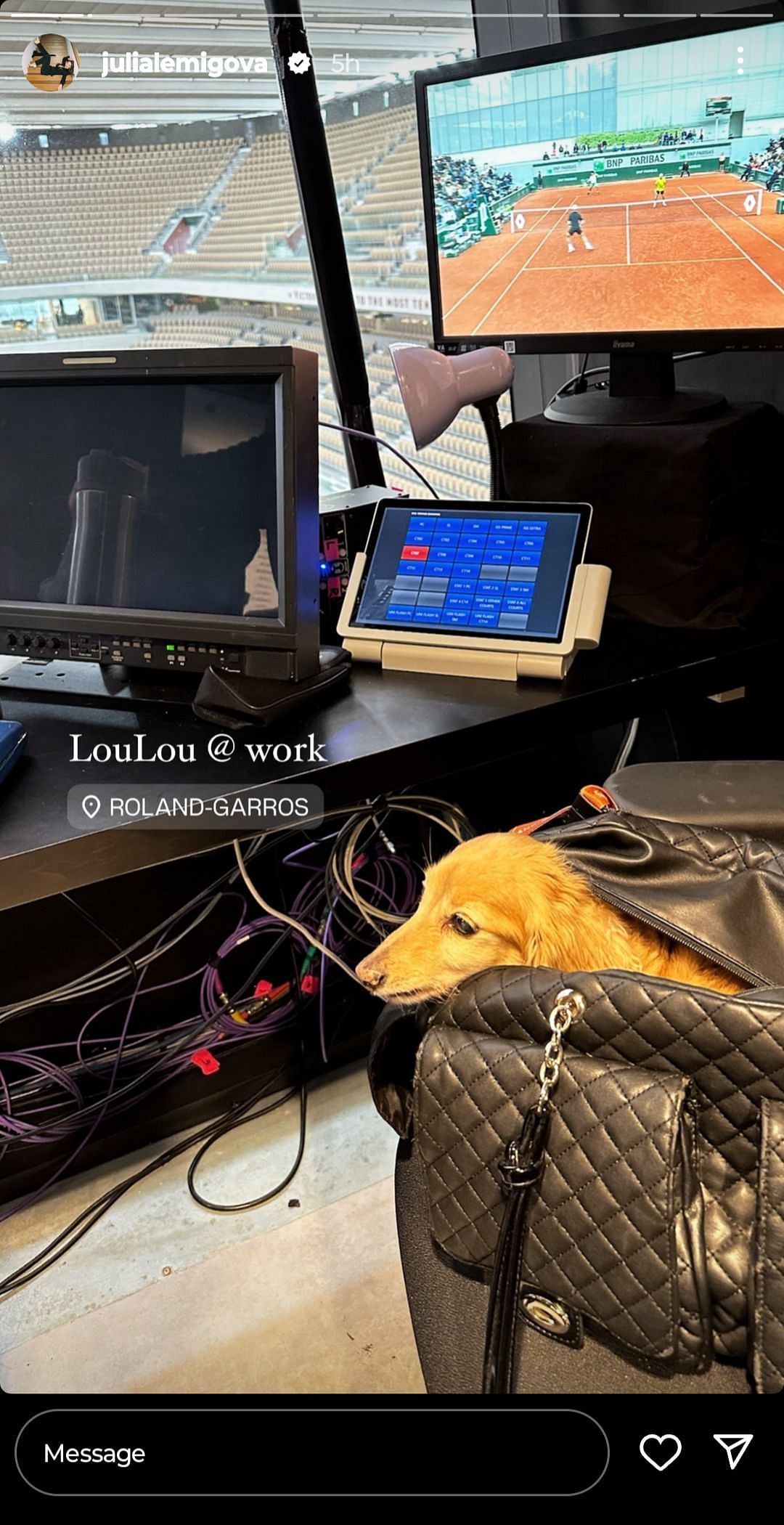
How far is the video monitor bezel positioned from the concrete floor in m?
1.34

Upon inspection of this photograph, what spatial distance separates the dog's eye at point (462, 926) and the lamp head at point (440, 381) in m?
0.91

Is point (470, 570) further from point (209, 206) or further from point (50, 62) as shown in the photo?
point (50, 62)

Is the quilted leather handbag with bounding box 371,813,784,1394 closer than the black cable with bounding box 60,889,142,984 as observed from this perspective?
Yes

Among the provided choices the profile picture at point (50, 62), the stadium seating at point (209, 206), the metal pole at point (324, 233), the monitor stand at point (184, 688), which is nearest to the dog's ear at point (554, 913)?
the monitor stand at point (184, 688)

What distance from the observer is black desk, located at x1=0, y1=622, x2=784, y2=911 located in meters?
1.17

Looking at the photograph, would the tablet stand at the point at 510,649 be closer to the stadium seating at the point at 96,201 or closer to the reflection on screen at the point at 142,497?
the reflection on screen at the point at 142,497

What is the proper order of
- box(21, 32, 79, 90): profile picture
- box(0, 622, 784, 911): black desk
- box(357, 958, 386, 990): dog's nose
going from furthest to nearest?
box(21, 32, 79, 90): profile picture → box(0, 622, 784, 911): black desk → box(357, 958, 386, 990): dog's nose

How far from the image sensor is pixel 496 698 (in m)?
1.43

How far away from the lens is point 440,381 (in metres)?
1.62

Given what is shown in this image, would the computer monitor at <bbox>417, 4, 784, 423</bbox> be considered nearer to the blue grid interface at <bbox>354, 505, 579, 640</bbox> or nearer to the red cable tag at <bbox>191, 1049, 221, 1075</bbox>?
the blue grid interface at <bbox>354, 505, 579, 640</bbox>

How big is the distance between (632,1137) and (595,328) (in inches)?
52.7

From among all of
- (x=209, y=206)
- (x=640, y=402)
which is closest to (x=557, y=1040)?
(x=640, y=402)

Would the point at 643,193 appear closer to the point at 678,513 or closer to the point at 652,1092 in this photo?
the point at 678,513
